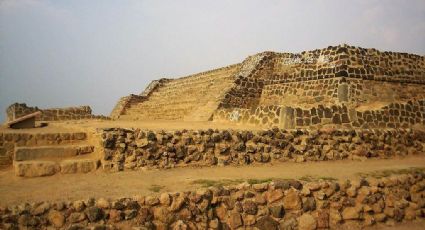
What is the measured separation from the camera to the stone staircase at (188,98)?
15469mm

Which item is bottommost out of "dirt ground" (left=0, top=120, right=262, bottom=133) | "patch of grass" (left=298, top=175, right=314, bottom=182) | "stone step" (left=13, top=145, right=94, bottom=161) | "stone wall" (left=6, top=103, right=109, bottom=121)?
"patch of grass" (left=298, top=175, right=314, bottom=182)

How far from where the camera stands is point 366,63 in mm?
14258

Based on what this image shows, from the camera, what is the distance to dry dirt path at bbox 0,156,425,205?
5.34 meters

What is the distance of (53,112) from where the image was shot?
1825 cm

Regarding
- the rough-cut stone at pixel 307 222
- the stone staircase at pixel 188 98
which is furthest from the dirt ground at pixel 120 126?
the rough-cut stone at pixel 307 222

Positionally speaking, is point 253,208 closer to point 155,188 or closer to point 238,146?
point 155,188

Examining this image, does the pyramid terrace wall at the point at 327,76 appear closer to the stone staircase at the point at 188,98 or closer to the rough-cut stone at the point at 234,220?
the stone staircase at the point at 188,98

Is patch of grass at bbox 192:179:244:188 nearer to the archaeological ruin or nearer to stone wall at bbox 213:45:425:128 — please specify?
the archaeological ruin

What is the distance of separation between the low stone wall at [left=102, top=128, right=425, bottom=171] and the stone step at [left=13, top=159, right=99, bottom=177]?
0.31 metres

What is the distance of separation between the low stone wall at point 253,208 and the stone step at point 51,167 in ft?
6.33

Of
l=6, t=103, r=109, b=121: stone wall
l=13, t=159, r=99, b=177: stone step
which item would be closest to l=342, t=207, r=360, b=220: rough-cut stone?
l=13, t=159, r=99, b=177: stone step

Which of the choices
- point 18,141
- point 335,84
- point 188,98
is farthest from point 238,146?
point 188,98

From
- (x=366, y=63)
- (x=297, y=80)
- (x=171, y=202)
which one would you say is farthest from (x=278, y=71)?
(x=171, y=202)

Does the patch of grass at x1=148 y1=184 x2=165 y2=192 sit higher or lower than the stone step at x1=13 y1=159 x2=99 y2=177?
lower
